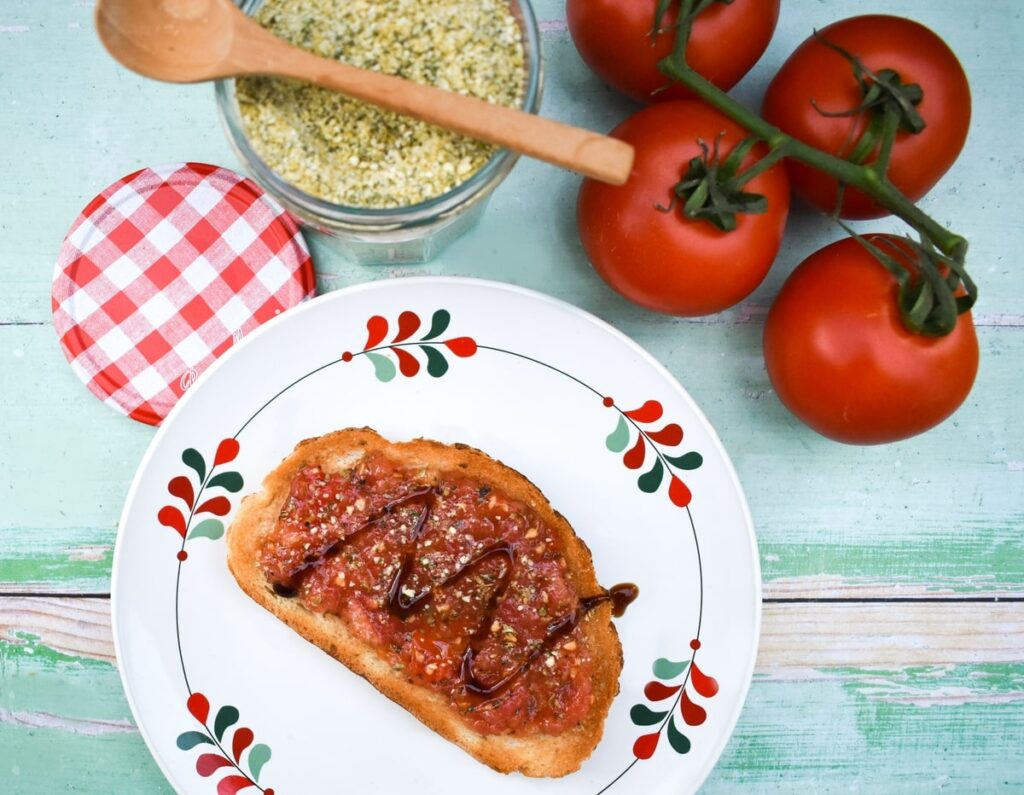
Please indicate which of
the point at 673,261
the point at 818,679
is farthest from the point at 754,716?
the point at 673,261

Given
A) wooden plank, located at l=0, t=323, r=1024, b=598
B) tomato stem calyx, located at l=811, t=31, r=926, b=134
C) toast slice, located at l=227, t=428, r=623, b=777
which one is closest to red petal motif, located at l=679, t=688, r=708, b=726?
toast slice, located at l=227, t=428, r=623, b=777

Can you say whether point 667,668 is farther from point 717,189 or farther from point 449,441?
point 717,189

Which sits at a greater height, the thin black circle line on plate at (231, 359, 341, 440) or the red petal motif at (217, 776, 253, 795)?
the thin black circle line on plate at (231, 359, 341, 440)

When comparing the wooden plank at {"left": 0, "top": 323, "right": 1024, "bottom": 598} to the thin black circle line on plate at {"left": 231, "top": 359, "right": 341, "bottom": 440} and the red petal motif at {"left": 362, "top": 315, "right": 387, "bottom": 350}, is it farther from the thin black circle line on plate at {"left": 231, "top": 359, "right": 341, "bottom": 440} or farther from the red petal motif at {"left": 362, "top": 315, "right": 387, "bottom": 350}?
the red petal motif at {"left": 362, "top": 315, "right": 387, "bottom": 350}

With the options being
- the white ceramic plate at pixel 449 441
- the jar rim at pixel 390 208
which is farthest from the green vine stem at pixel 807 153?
the white ceramic plate at pixel 449 441

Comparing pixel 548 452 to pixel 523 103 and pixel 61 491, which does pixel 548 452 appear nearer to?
pixel 523 103

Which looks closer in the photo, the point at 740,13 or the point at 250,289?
the point at 740,13

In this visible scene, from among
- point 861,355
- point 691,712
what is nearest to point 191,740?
point 691,712
